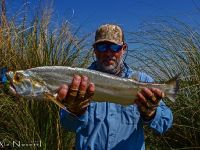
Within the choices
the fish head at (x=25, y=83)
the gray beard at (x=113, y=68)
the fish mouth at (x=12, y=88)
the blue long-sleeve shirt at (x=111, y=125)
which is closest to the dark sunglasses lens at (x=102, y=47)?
the gray beard at (x=113, y=68)

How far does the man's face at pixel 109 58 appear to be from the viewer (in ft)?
14.5

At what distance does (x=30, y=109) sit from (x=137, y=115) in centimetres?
267

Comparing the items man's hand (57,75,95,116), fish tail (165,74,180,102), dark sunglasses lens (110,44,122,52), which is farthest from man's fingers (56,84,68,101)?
fish tail (165,74,180,102)

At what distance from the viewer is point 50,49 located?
749cm

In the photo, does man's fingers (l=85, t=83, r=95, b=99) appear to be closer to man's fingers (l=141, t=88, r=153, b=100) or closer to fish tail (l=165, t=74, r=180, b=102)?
man's fingers (l=141, t=88, r=153, b=100)

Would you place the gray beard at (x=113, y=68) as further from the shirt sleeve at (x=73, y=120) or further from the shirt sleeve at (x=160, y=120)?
the shirt sleeve at (x=73, y=120)

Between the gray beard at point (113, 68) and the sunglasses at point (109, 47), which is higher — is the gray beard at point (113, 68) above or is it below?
below

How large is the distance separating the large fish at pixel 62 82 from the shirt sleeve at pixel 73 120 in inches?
8.7

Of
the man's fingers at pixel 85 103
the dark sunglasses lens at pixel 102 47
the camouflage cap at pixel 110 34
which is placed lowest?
the man's fingers at pixel 85 103

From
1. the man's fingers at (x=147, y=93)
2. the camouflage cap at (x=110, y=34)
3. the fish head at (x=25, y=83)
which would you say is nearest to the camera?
the fish head at (x=25, y=83)

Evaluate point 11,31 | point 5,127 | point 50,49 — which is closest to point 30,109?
point 5,127

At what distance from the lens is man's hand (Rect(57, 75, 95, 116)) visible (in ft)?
13.0

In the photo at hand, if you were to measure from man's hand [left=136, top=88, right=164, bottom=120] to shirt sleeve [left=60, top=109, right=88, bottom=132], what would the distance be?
1.51 ft

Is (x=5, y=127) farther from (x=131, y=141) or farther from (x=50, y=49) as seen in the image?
(x=131, y=141)
